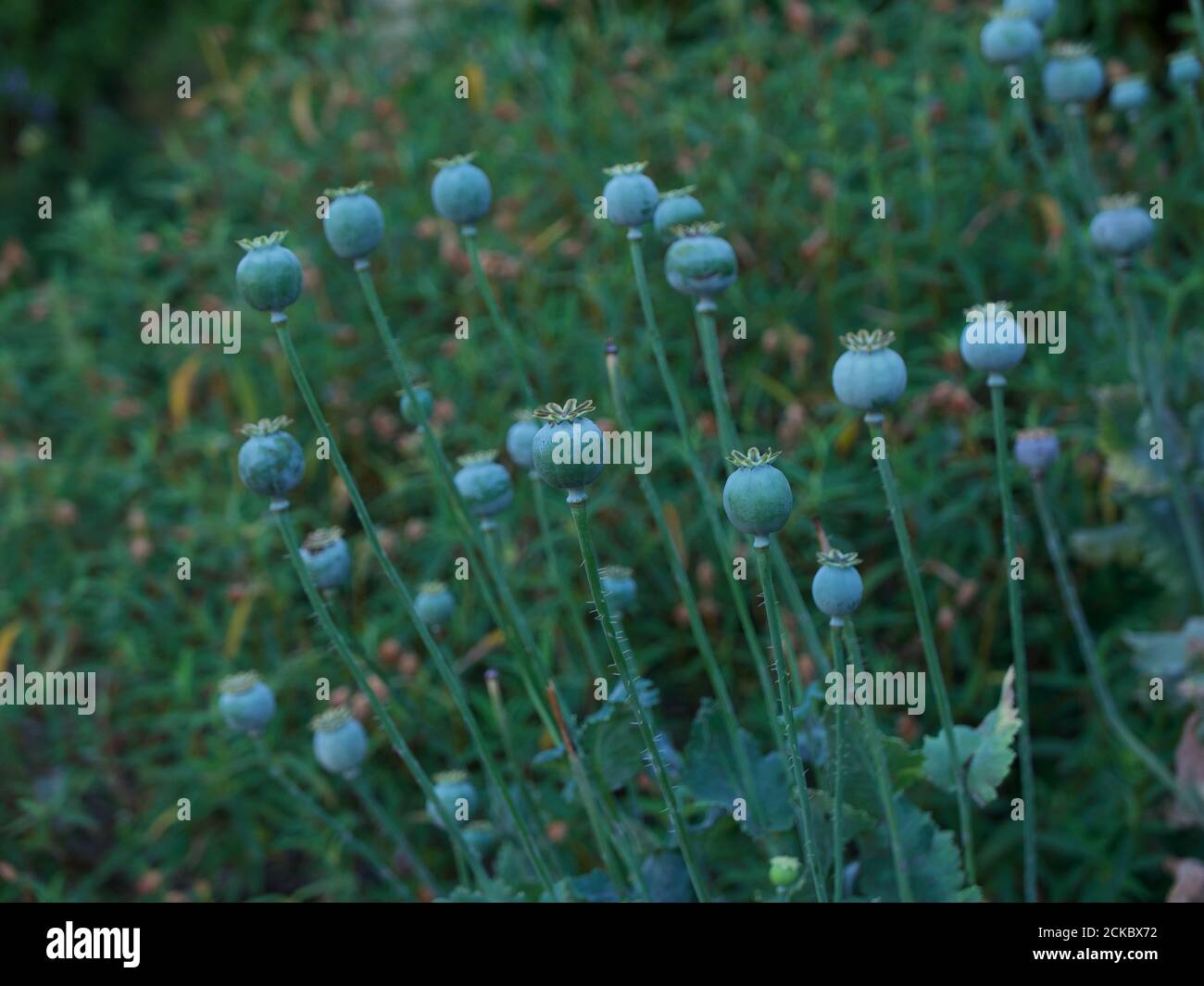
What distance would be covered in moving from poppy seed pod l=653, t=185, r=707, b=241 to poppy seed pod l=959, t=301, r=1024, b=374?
11.5 inches

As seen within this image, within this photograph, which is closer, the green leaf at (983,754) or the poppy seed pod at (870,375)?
the poppy seed pod at (870,375)

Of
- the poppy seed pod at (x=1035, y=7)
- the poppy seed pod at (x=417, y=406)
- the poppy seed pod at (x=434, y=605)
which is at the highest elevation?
the poppy seed pod at (x=1035, y=7)

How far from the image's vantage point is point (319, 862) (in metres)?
2.13

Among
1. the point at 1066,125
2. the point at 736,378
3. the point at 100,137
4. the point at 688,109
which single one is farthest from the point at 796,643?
the point at 100,137

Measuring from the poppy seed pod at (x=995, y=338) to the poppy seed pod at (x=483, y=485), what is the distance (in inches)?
19.8

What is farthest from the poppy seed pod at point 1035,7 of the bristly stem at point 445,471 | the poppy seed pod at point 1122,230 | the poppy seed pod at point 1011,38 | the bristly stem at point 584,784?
the bristly stem at point 584,784

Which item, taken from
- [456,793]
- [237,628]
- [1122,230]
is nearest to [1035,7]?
[1122,230]

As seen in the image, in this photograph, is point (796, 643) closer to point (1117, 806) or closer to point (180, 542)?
point (1117, 806)

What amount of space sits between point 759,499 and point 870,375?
185 millimetres

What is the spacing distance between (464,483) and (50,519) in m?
1.47

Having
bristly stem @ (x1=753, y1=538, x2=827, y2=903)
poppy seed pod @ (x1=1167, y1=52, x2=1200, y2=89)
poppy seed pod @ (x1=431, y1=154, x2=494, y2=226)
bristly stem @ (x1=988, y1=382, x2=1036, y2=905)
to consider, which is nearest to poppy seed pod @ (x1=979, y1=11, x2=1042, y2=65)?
poppy seed pod @ (x1=1167, y1=52, x2=1200, y2=89)

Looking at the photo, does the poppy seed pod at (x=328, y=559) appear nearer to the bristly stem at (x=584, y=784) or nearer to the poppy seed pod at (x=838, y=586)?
the bristly stem at (x=584, y=784)

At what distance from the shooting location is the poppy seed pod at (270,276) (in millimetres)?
1195
